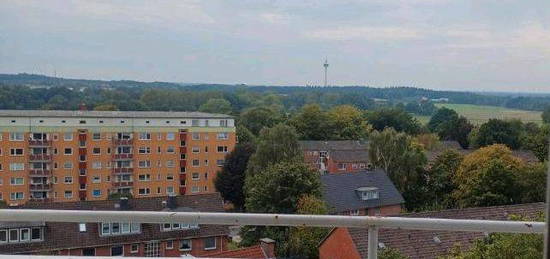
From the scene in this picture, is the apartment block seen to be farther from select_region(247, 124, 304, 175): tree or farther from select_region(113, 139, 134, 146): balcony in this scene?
select_region(247, 124, 304, 175): tree

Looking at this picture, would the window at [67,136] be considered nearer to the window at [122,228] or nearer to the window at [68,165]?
the window at [68,165]

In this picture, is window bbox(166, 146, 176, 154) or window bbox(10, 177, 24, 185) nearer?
window bbox(10, 177, 24, 185)

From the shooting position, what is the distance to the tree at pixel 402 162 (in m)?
25.0

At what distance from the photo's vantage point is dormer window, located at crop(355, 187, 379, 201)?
2202cm

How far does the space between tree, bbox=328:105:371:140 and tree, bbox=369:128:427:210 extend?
12.4 meters

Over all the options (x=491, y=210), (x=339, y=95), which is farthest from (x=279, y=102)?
(x=491, y=210)

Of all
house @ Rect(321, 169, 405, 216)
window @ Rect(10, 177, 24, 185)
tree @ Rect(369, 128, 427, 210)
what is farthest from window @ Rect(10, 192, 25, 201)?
tree @ Rect(369, 128, 427, 210)

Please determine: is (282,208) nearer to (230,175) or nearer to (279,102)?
(230,175)

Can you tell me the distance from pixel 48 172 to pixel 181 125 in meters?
7.35

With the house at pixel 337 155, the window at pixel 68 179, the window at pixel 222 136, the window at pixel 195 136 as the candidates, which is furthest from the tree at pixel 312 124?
the window at pixel 68 179

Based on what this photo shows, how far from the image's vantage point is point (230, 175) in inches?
1115

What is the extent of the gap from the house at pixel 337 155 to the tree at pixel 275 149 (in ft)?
16.8

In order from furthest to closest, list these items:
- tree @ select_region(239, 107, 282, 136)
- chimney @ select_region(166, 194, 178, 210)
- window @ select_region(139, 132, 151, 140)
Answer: tree @ select_region(239, 107, 282, 136) < window @ select_region(139, 132, 151, 140) < chimney @ select_region(166, 194, 178, 210)

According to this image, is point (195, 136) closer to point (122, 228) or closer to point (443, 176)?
point (443, 176)
